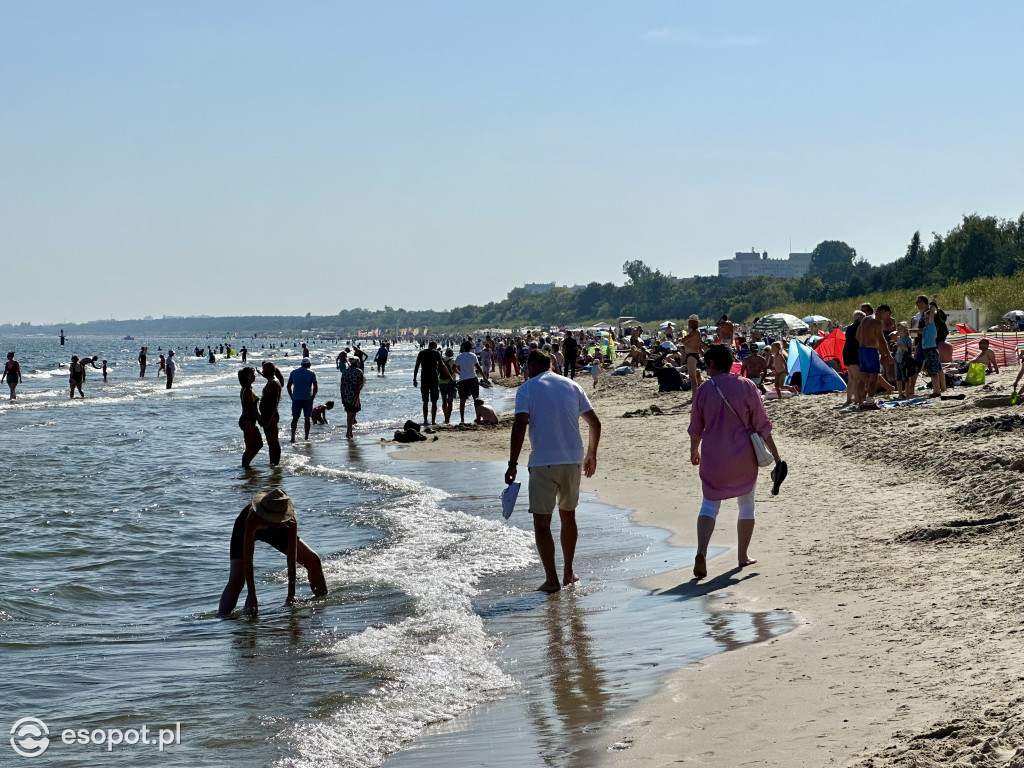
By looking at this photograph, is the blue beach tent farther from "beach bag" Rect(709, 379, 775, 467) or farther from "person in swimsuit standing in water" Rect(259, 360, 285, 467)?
"beach bag" Rect(709, 379, 775, 467)

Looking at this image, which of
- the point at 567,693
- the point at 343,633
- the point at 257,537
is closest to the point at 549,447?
the point at 343,633

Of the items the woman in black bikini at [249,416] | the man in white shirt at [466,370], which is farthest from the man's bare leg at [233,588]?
the man in white shirt at [466,370]

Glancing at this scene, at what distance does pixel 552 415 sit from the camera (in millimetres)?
7109

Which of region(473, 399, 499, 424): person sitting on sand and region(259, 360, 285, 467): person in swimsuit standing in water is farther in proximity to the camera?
region(473, 399, 499, 424): person sitting on sand

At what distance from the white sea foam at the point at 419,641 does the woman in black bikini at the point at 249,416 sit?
180 inches

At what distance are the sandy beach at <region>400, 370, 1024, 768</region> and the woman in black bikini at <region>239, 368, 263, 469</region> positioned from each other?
534 centimetres

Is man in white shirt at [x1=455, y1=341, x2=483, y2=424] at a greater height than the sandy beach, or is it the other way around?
man in white shirt at [x1=455, y1=341, x2=483, y2=424]

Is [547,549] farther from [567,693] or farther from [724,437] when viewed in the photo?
[567,693]

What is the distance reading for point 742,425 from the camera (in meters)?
7.02

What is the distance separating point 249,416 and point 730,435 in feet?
33.2

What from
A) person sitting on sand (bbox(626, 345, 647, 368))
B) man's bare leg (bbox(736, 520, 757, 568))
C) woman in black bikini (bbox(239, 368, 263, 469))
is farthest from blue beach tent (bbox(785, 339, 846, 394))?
person sitting on sand (bbox(626, 345, 647, 368))

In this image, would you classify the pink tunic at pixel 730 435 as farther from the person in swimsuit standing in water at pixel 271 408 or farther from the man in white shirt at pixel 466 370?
the man in white shirt at pixel 466 370

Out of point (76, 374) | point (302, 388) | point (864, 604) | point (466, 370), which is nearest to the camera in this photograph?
point (864, 604)

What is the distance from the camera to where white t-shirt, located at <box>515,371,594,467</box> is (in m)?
7.11
